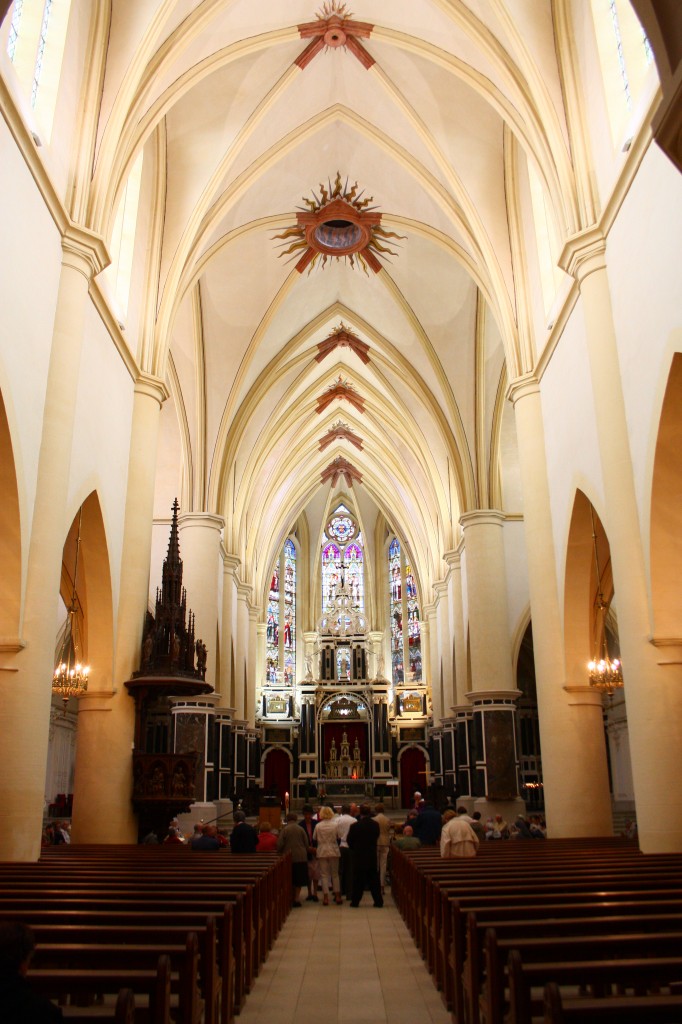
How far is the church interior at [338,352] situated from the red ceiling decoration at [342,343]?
134 millimetres

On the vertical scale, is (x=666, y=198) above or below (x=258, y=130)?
below

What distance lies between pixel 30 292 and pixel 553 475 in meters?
8.69

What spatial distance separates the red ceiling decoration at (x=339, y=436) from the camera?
112 feet

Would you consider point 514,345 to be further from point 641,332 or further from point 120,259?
point 120,259

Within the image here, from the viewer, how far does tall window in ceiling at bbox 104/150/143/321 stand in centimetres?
1479

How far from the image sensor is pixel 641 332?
10195mm

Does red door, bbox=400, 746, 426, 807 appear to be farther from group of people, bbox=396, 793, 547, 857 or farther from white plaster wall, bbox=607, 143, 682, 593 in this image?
white plaster wall, bbox=607, 143, 682, 593

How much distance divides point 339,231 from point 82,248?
1148 cm

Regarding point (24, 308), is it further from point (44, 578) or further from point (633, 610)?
point (633, 610)

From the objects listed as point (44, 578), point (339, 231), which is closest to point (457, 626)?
point (339, 231)

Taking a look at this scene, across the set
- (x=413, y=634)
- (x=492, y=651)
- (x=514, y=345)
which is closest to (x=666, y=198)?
(x=514, y=345)

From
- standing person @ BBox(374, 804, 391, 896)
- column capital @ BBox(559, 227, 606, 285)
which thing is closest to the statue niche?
standing person @ BBox(374, 804, 391, 896)

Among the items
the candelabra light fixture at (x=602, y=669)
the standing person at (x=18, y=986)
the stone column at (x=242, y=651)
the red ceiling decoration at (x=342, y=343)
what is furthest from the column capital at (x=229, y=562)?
the standing person at (x=18, y=986)

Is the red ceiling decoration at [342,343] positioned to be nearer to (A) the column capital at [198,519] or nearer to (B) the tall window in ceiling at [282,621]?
(A) the column capital at [198,519]
